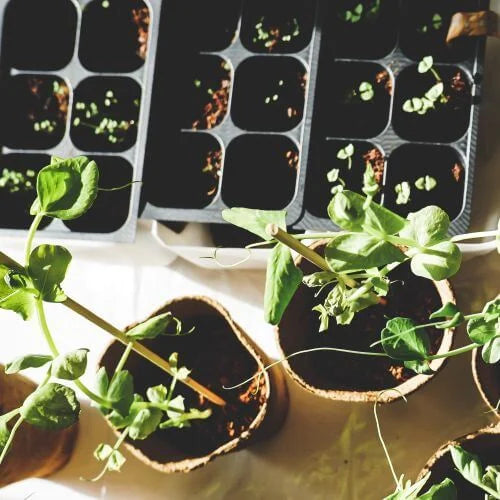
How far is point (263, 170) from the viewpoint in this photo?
1014 mm

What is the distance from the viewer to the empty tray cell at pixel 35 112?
3.67 feet

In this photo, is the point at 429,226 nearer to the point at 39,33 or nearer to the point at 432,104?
the point at 432,104

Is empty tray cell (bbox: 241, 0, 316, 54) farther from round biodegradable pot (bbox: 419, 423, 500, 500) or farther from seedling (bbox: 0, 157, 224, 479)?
round biodegradable pot (bbox: 419, 423, 500, 500)

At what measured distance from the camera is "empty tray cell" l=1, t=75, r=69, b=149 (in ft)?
3.67

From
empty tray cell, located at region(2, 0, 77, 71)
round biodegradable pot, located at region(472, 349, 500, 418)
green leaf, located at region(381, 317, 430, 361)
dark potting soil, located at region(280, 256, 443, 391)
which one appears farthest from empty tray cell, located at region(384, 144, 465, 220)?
empty tray cell, located at region(2, 0, 77, 71)

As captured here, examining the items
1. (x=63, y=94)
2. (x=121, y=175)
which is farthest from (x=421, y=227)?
(x=63, y=94)

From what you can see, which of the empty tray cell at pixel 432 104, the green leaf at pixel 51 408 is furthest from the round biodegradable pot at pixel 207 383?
the empty tray cell at pixel 432 104

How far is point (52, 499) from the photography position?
1064 millimetres

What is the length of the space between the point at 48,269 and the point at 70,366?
0.30 ft

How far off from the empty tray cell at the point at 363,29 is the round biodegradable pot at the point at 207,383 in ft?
1.35

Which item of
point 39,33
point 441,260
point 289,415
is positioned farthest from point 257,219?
point 39,33

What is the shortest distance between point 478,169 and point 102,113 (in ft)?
1.87

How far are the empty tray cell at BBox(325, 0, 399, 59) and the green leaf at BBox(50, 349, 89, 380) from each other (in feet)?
1.89

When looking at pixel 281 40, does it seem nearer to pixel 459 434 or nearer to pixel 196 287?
pixel 196 287
